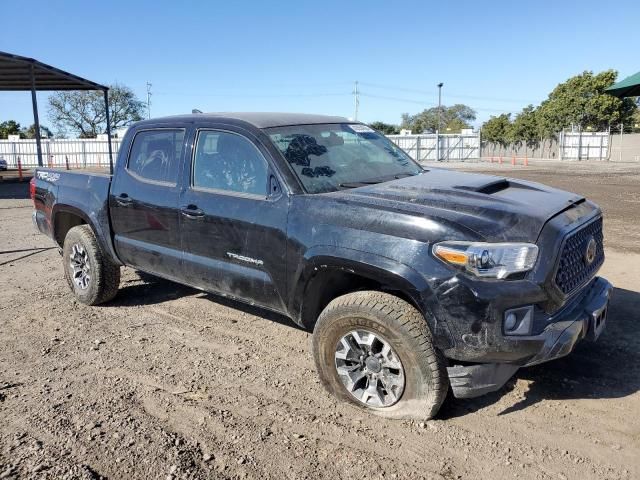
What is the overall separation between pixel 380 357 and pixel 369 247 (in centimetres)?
69

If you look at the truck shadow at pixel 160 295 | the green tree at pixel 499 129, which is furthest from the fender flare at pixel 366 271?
the green tree at pixel 499 129

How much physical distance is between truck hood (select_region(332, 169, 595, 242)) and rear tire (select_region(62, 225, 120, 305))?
3.00 meters

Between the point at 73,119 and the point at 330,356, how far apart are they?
75.8 m

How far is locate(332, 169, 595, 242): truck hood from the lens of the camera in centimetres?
302

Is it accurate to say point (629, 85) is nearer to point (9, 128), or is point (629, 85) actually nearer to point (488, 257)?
point (488, 257)

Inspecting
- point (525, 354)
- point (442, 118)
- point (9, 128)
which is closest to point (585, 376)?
point (525, 354)

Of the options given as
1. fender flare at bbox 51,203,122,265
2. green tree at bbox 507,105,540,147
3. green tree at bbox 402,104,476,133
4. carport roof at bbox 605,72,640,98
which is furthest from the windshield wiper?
green tree at bbox 402,104,476,133

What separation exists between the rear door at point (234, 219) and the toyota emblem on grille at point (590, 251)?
1.98 m

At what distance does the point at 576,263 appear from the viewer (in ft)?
10.9

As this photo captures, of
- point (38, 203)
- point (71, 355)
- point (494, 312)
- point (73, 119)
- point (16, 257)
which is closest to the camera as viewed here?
point (494, 312)

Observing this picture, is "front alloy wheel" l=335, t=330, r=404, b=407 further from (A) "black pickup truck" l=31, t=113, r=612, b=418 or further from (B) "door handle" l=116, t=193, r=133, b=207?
(B) "door handle" l=116, t=193, r=133, b=207

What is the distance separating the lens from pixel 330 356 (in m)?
3.48

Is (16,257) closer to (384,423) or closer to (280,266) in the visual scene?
(280,266)

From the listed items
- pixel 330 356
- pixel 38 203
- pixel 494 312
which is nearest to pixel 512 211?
pixel 494 312
